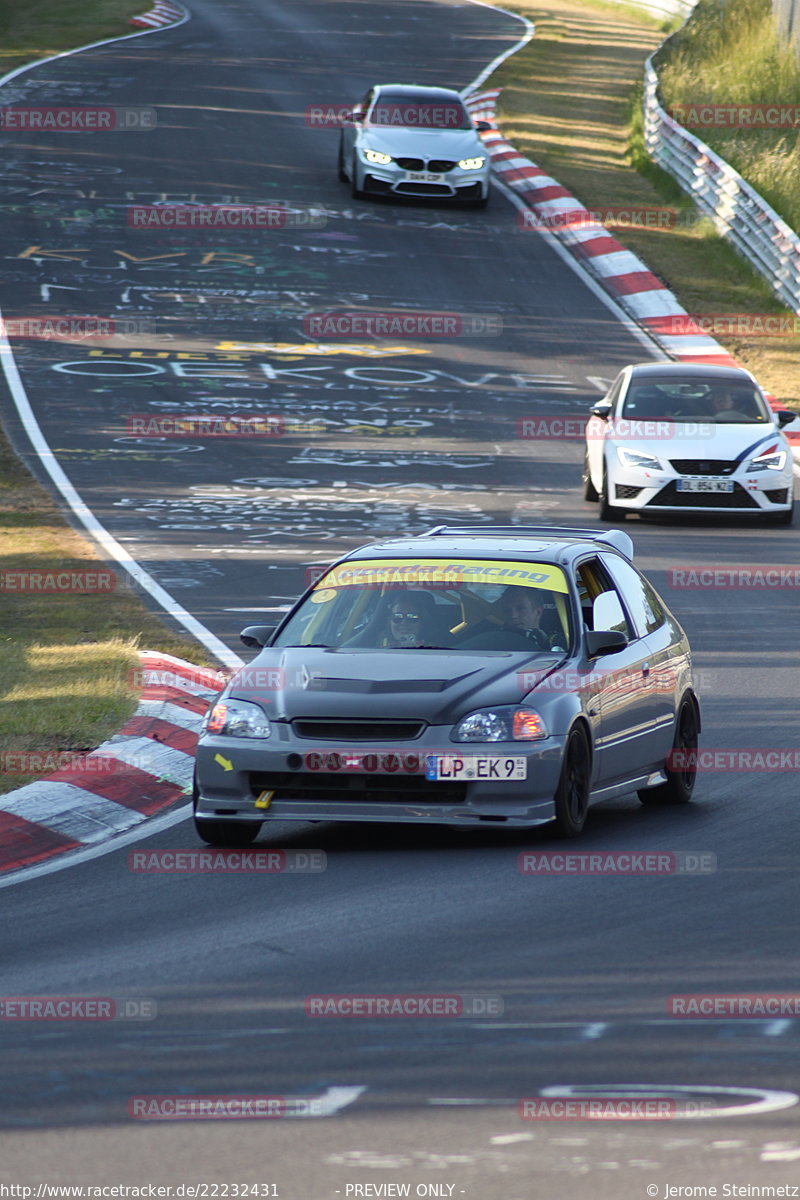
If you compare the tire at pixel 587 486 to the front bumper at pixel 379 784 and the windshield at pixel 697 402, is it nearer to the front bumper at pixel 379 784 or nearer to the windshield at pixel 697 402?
the windshield at pixel 697 402

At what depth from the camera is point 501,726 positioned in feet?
31.1

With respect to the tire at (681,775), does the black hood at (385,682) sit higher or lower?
higher

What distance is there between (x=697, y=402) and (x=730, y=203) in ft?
40.4

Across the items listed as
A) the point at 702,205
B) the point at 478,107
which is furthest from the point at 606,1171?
the point at 478,107

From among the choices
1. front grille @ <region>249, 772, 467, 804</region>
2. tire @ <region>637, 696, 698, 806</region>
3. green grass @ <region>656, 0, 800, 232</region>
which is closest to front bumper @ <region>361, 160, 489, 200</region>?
green grass @ <region>656, 0, 800, 232</region>

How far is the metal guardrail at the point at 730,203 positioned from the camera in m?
30.2

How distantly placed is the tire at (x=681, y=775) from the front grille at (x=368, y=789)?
192 cm

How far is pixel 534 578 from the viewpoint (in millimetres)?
10602

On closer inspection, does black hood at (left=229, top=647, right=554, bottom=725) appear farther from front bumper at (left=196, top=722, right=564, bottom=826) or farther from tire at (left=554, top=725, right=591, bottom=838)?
tire at (left=554, top=725, right=591, bottom=838)

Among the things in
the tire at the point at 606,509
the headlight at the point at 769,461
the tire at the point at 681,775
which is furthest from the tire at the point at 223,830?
the headlight at the point at 769,461

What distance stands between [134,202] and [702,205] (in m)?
10.1

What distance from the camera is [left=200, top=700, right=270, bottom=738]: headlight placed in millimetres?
9656

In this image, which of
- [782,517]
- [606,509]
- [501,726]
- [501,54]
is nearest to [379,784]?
[501,726]

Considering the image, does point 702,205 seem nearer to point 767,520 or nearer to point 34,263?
point 34,263
